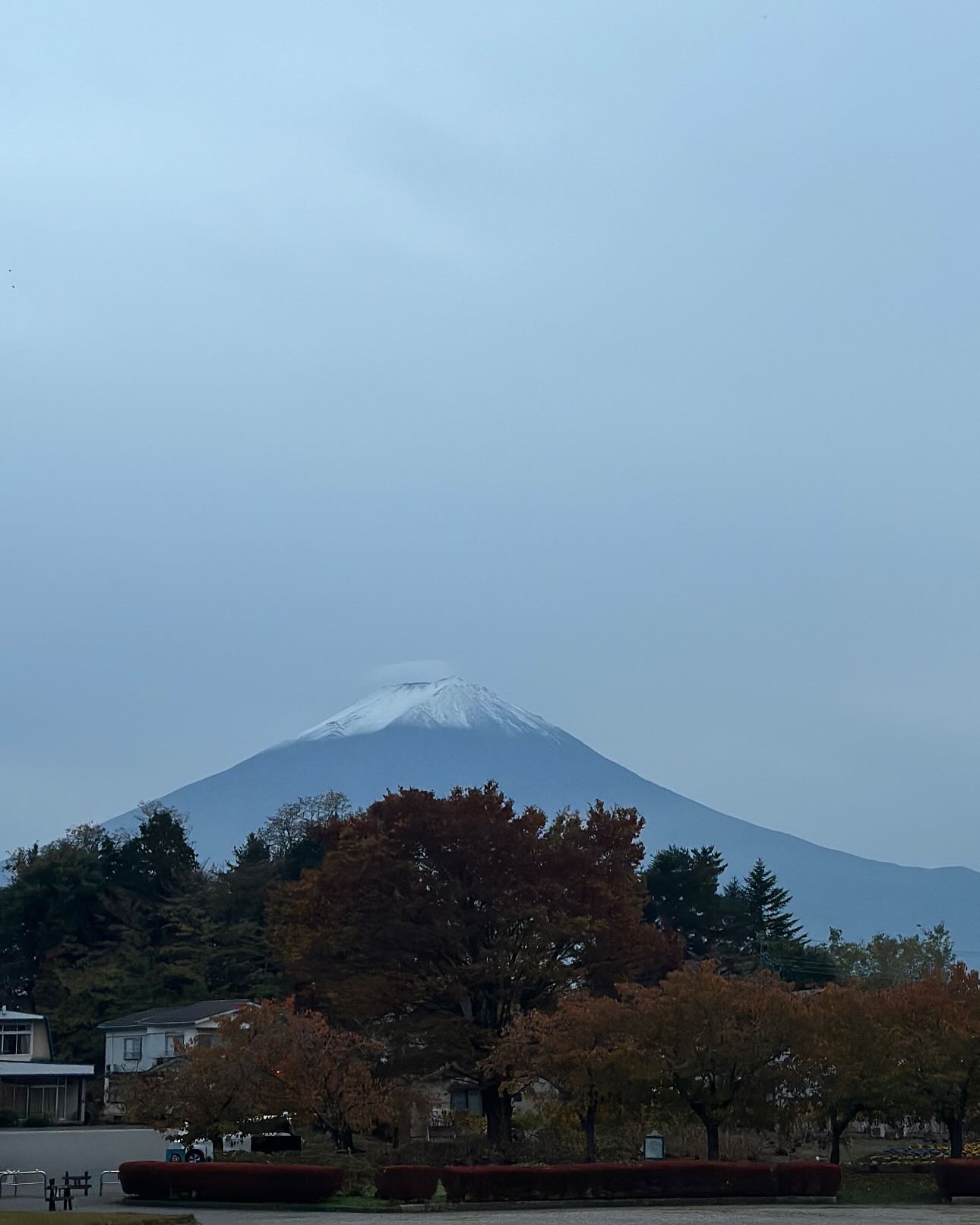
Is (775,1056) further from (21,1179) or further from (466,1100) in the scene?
(466,1100)

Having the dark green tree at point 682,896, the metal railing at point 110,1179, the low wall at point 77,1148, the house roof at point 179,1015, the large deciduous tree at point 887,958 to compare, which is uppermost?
the dark green tree at point 682,896

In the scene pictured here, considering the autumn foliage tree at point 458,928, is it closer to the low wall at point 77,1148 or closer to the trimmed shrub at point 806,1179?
the low wall at point 77,1148

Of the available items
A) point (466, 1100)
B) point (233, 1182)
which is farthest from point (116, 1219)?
point (466, 1100)

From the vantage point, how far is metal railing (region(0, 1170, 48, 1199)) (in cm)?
3843

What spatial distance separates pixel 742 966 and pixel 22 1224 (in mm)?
59680

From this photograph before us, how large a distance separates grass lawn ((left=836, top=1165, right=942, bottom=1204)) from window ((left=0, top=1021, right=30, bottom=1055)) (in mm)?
49980

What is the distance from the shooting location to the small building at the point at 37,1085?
72250 mm

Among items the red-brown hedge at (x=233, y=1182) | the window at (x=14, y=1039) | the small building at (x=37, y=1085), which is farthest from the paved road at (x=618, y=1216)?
the window at (x=14, y=1039)

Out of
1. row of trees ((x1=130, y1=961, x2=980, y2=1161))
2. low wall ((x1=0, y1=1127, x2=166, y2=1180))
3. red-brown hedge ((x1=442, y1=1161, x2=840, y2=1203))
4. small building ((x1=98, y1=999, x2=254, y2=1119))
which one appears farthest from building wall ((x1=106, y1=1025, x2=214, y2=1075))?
red-brown hedge ((x1=442, y1=1161, x2=840, y2=1203))

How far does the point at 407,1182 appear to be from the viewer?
112 ft

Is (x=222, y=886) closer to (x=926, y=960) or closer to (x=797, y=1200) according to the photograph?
(x=926, y=960)

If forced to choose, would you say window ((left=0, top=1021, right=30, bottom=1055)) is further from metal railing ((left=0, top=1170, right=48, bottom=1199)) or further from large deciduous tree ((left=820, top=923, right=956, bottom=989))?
large deciduous tree ((left=820, top=923, right=956, bottom=989))

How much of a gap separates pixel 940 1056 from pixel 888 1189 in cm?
389

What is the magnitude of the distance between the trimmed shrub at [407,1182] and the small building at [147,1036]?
36395mm
